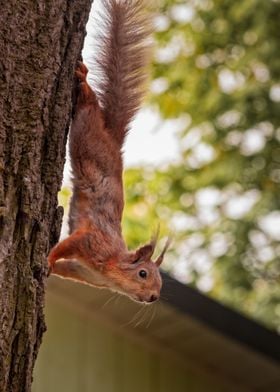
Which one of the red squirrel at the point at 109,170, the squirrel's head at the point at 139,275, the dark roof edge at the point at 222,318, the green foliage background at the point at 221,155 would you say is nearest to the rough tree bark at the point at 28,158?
the red squirrel at the point at 109,170

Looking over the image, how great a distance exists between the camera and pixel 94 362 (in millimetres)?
6637

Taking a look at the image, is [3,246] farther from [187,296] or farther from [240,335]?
[240,335]

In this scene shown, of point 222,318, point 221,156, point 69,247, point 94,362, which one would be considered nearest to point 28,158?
point 69,247

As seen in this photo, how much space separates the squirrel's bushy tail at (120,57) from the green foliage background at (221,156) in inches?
289

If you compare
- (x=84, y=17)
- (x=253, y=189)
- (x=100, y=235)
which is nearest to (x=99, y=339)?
(x=100, y=235)

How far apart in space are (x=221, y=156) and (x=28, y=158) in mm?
10816

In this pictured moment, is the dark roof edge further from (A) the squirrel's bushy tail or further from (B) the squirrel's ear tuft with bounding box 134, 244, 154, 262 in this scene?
(A) the squirrel's bushy tail

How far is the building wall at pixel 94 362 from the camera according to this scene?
634 centimetres

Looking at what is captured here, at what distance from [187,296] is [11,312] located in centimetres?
364

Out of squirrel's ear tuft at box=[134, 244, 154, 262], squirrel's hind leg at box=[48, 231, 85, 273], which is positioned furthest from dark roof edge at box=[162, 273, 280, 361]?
squirrel's hind leg at box=[48, 231, 85, 273]

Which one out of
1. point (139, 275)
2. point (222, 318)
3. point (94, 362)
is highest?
point (139, 275)

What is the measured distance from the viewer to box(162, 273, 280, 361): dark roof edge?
5965mm

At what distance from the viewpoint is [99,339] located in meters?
6.65

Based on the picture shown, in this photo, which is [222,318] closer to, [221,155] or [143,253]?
[143,253]
